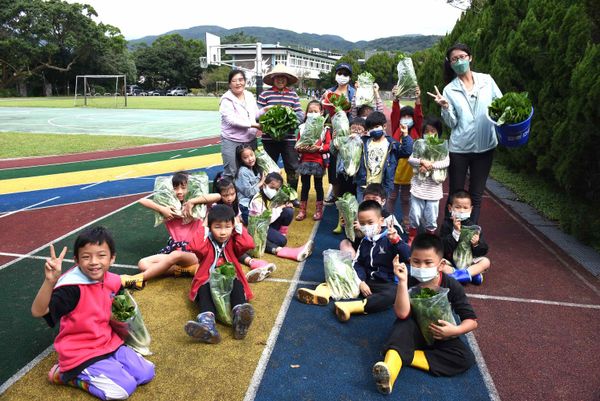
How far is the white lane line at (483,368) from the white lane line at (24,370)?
329cm

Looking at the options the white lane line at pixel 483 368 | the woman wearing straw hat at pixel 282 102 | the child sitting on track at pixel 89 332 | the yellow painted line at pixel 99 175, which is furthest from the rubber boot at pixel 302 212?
the yellow painted line at pixel 99 175

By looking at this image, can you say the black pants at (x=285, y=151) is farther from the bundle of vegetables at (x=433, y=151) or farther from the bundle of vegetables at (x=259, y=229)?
the bundle of vegetables at (x=433, y=151)

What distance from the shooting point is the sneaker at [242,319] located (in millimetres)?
3596

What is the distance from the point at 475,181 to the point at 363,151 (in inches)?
56.6

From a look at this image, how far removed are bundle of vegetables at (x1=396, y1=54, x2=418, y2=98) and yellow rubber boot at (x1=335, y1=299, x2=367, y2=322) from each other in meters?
3.10

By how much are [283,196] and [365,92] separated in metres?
2.34

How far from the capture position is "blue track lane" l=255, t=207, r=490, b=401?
9.97 ft

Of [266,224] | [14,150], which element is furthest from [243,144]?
[14,150]

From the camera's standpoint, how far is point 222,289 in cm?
381

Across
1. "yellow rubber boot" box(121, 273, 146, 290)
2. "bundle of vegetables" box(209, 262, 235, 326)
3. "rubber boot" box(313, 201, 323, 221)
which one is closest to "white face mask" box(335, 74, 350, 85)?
"rubber boot" box(313, 201, 323, 221)

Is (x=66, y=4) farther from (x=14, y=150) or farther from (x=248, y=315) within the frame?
(x=248, y=315)

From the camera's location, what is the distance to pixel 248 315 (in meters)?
3.61

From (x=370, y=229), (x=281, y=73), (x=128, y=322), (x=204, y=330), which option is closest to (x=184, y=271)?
(x=204, y=330)

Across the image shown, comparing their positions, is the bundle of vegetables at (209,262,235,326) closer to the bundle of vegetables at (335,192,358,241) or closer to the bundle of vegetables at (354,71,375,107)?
the bundle of vegetables at (335,192,358,241)
